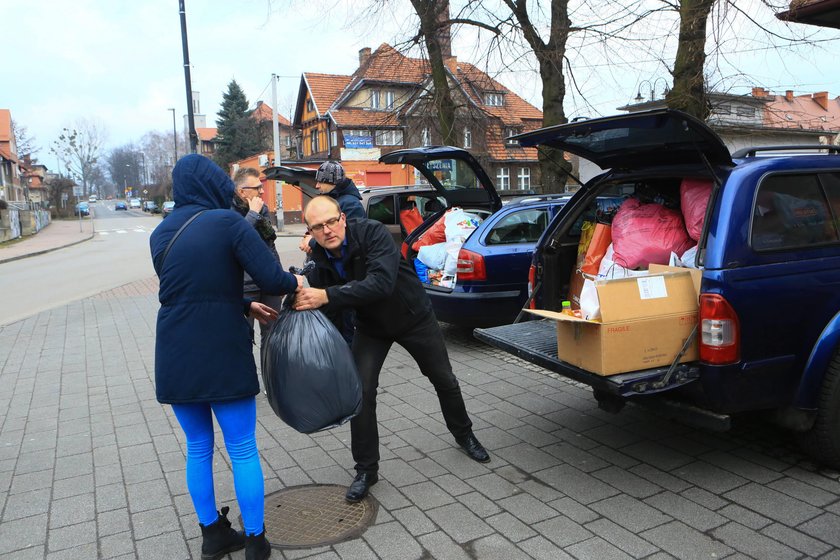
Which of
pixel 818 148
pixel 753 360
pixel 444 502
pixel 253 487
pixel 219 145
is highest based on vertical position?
pixel 219 145

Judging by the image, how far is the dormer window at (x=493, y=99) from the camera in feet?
46.9

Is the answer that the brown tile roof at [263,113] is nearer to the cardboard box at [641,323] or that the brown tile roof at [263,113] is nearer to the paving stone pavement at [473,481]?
the paving stone pavement at [473,481]

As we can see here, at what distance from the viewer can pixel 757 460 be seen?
13.1 ft

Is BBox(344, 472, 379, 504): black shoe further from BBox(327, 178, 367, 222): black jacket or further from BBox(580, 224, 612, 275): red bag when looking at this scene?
BBox(580, 224, 612, 275): red bag

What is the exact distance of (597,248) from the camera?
4.84m


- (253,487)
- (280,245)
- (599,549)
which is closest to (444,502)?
(599,549)

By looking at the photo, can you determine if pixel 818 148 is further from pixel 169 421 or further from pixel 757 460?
pixel 169 421

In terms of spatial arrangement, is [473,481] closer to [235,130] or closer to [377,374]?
[377,374]

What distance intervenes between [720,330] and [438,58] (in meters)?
10.8

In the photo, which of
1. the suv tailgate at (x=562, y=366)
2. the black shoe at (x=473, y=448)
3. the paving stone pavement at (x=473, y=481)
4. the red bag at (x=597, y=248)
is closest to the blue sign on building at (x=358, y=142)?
the paving stone pavement at (x=473, y=481)

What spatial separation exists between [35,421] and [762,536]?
204 inches

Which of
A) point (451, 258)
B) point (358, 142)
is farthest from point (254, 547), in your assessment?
point (358, 142)

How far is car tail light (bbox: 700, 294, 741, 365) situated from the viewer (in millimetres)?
3328

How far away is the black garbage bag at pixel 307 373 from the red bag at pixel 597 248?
2.42 metres
